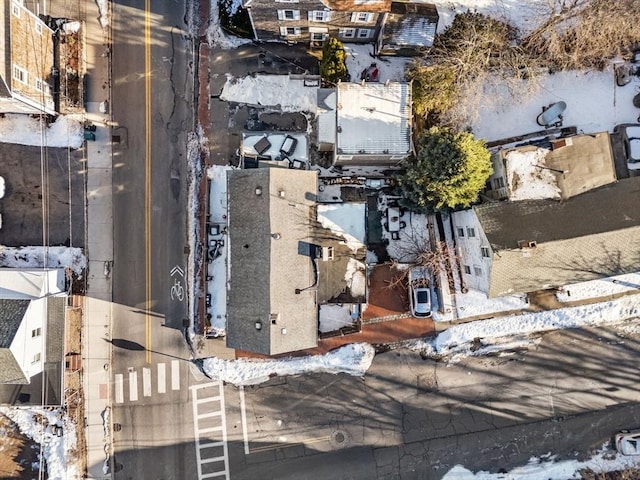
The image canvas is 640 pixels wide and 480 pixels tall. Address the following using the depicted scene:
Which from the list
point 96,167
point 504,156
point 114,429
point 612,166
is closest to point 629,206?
point 612,166

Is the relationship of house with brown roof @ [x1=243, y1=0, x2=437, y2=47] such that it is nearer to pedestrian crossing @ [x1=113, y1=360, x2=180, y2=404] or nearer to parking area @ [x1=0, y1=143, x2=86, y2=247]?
parking area @ [x1=0, y1=143, x2=86, y2=247]

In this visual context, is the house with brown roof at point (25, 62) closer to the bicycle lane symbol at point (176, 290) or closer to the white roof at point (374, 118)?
the bicycle lane symbol at point (176, 290)

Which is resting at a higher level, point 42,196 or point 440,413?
point 42,196

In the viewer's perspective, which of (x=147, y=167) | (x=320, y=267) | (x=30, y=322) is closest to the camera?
(x=30, y=322)

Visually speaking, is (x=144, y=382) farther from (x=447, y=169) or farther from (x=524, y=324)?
(x=524, y=324)

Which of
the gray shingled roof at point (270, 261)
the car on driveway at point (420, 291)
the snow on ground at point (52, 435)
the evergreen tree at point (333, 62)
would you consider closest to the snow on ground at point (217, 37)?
the evergreen tree at point (333, 62)

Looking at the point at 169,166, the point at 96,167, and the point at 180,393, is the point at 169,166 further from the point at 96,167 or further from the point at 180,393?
the point at 180,393

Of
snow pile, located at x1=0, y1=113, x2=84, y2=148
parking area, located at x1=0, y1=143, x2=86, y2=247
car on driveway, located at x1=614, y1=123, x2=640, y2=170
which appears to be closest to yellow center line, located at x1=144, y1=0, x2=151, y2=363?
parking area, located at x1=0, y1=143, x2=86, y2=247

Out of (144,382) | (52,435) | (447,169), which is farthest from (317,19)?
(52,435)
